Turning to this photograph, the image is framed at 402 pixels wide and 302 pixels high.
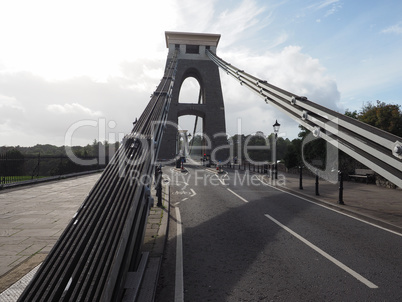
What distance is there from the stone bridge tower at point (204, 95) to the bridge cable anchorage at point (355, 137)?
114 feet

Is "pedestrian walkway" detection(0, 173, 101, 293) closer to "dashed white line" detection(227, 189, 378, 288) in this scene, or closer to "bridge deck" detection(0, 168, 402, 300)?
"bridge deck" detection(0, 168, 402, 300)

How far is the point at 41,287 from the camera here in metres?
2.62

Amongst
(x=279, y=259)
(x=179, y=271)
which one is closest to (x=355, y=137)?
(x=279, y=259)

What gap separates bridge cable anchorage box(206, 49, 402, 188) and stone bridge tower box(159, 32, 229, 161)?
1364 inches

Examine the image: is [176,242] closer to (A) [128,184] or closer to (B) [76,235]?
(A) [128,184]

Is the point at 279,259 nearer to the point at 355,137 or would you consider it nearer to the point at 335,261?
the point at 335,261

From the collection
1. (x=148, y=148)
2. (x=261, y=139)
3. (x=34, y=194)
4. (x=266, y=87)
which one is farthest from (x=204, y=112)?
(x=261, y=139)

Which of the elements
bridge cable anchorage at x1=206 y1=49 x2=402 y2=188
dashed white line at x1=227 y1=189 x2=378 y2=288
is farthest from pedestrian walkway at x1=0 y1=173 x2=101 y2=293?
bridge cable anchorage at x1=206 y1=49 x2=402 y2=188

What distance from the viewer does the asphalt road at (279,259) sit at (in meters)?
3.29

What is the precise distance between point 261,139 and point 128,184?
301 ft

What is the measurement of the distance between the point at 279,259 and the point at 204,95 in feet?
152

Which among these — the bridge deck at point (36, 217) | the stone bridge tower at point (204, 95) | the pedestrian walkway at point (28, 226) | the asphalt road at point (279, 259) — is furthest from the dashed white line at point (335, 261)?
the stone bridge tower at point (204, 95)

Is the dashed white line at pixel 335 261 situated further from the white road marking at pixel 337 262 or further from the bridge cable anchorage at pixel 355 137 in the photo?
the bridge cable anchorage at pixel 355 137

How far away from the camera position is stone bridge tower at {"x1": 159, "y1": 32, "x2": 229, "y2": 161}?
44.2m
